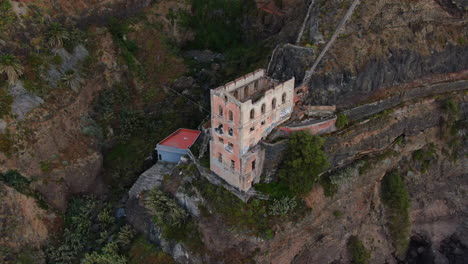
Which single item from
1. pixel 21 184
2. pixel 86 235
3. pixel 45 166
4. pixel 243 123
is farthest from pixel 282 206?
pixel 21 184

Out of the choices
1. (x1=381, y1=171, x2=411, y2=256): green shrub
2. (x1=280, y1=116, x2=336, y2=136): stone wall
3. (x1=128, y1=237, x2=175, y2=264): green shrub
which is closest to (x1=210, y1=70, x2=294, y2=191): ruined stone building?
(x1=280, y1=116, x2=336, y2=136): stone wall

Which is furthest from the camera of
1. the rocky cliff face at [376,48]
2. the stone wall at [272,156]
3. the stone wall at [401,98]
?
the stone wall at [401,98]

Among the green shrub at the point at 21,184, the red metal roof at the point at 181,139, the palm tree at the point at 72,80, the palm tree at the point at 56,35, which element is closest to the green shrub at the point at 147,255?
the green shrub at the point at 21,184

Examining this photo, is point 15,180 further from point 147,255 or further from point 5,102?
point 147,255

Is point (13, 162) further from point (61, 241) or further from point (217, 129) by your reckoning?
point (217, 129)

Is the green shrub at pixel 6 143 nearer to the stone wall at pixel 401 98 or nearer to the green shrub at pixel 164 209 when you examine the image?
the green shrub at pixel 164 209

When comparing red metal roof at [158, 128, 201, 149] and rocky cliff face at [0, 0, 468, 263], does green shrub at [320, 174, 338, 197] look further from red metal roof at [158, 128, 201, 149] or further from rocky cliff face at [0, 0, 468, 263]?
red metal roof at [158, 128, 201, 149]

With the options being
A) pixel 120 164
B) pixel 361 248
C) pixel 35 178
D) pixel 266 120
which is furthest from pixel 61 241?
pixel 361 248
